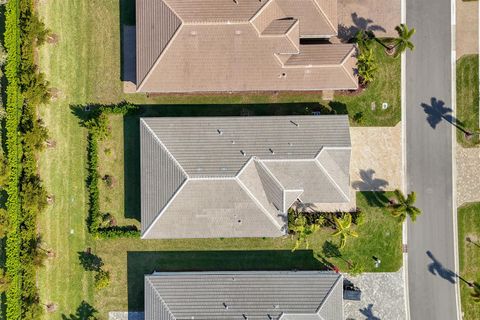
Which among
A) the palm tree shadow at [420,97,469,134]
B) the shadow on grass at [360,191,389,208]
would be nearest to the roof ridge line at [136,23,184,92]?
the shadow on grass at [360,191,389,208]

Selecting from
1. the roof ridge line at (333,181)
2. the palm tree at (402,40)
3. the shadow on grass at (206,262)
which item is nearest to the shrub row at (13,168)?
the shadow on grass at (206,262)

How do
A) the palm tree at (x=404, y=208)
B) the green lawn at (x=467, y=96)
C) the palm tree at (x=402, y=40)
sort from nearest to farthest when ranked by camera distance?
the palm tree at (x=402, y=40), the palm tree at (x=404, y=208), the green lawn at (x=467, y=96)

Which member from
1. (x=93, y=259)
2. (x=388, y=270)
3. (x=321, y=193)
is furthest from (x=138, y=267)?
(x=388, y=270)

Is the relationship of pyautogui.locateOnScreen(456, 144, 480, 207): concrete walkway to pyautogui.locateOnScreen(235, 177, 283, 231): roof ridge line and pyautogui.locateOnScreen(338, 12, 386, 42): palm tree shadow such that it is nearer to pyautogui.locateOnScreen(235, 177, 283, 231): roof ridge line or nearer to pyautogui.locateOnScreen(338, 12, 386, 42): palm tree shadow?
pyautogui.locateOnScreen(338, 12, 386, 42): palm tree shadow

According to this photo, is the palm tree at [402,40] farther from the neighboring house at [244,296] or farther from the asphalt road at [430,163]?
the neighboring house at [244,296]

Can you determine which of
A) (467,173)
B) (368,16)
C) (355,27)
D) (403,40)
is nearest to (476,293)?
(467,173)
